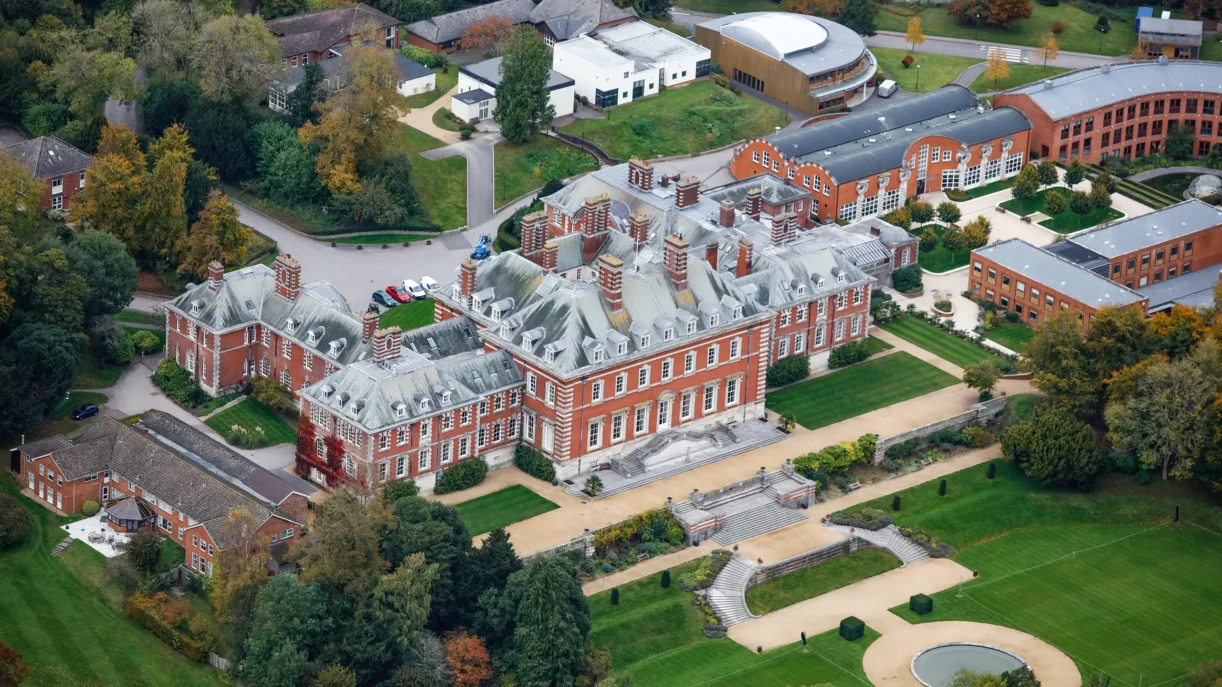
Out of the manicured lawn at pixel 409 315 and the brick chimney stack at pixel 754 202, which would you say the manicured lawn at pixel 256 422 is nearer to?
the manicured lawn at pixel 409 315

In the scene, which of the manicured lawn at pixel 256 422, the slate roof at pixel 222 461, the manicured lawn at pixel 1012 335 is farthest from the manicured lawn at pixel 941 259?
the slate roof at pixel 222 461

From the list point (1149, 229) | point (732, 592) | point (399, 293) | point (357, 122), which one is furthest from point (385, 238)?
point (1149, 229)

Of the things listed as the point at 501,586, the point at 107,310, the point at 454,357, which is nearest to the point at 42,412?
the point at 107,310

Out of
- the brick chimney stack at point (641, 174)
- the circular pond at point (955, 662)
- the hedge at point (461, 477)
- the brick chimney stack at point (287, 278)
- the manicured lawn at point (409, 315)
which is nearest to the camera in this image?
the circular pond at point (955, 662)

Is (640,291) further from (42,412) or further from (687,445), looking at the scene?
(42,412)

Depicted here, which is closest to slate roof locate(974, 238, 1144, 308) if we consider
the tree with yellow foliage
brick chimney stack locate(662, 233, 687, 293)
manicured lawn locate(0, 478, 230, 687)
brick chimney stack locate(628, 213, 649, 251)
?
brick chimney stack locate(628, 213, 649, 251)

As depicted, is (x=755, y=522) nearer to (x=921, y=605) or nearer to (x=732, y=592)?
(x=732, y=592)

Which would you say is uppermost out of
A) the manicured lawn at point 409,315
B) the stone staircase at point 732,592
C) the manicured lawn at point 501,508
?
the manicured lawn at point 409,315
